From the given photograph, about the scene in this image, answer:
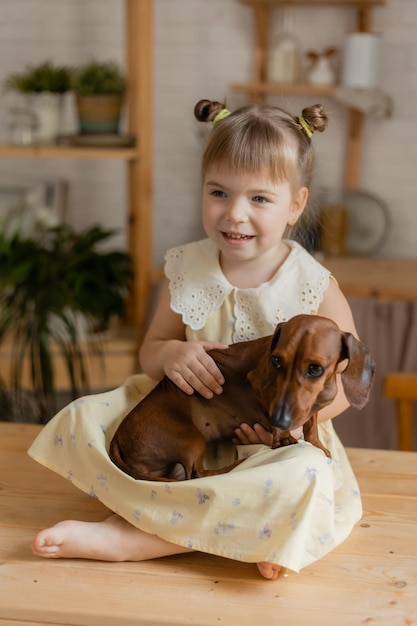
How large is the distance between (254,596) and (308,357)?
342 mm

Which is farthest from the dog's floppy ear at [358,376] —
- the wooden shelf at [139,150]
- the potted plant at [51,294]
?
the wooden shelf at [139,150]

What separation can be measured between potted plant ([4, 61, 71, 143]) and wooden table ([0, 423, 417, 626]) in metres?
1.71

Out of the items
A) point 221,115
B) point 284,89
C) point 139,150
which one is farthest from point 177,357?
point 284,89

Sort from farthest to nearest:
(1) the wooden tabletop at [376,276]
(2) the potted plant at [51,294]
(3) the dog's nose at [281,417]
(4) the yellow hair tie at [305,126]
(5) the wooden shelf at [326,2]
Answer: (5) the wooden shelf at [326,2], (1) the wooden tabletop at [376,276], (2) the potted plant at [51,294], (4) the yellow hair tie at [305,126], (3) the dog's nose at [281,417]

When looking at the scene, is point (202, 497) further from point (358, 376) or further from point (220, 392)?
point (358, 376)

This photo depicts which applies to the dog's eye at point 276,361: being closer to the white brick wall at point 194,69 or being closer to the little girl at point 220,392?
the little girl at point 220,392

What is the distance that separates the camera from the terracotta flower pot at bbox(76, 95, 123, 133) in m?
2.73

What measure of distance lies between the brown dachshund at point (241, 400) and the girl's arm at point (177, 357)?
0.06 ft

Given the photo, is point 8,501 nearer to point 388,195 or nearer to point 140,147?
point 140,147

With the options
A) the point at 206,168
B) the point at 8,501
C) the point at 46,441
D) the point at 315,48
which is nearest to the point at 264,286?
the point at 206,168

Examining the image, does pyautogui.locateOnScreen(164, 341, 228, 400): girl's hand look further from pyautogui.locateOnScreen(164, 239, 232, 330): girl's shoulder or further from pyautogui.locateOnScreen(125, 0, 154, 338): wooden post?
pyautogui.locateOnScreen(125, 0, 154, 338): wooden post

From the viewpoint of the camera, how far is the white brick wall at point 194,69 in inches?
123

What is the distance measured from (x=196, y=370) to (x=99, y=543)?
0.30 meters

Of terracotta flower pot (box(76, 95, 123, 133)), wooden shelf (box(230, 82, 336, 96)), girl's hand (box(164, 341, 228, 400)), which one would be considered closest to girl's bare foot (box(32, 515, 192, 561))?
girl's hand (box(164, 341, 228, 400))
